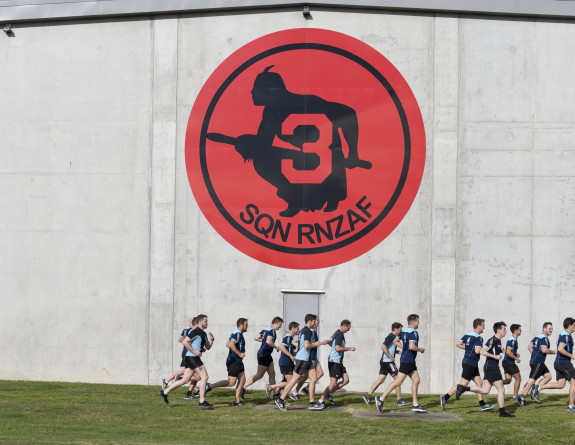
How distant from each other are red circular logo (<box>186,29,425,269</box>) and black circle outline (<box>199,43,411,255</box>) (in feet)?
0.08

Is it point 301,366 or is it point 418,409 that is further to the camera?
point 301,366

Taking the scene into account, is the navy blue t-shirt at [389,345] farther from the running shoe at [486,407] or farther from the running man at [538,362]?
the running man at [538,362]

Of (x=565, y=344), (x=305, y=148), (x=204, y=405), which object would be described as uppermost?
(x=305, y=148)

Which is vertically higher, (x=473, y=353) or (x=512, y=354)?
(x=473, y=353)

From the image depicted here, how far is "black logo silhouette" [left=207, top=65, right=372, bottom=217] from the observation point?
20.9 meters

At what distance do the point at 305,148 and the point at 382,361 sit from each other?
18.4 feet

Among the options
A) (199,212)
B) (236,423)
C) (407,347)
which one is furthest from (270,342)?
(199,212)

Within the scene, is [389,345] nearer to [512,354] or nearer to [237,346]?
[512,354]

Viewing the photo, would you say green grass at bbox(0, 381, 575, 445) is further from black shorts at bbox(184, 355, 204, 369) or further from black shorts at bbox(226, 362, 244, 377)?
black shorts at bbox(184, 355, 204, 369)

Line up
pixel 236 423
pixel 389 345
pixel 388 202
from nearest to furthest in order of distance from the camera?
pixel 236 423 → pixel 389 345 → pixel 388 202

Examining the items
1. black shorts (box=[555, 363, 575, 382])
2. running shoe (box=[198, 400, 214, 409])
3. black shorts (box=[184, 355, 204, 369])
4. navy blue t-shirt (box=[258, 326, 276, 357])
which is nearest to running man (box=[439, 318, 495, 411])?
black shorts (box=[555, 363, 575, 382])

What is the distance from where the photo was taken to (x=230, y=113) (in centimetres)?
2119

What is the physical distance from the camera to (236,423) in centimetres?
1575

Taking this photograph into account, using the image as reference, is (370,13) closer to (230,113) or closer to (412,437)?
(230,113)
